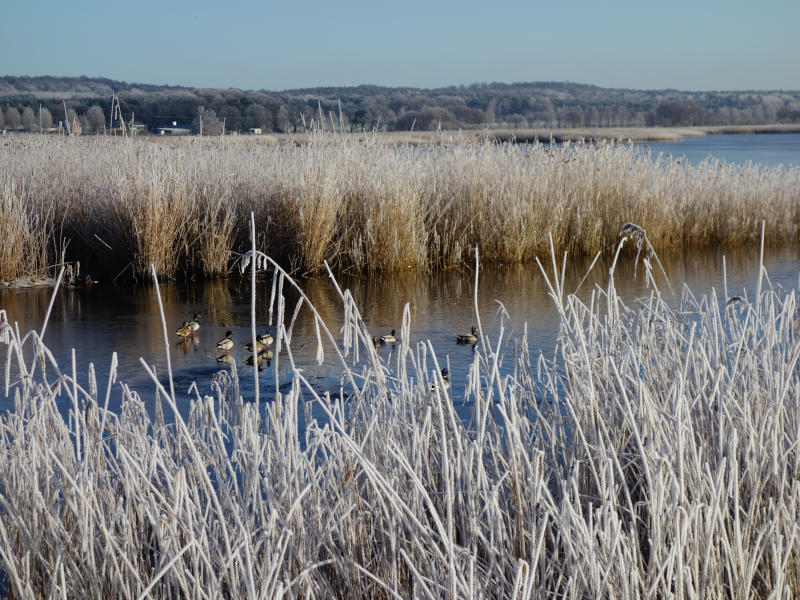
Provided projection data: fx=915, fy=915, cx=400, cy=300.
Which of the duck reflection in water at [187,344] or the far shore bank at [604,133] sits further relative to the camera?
the far shore bank at [604,133]

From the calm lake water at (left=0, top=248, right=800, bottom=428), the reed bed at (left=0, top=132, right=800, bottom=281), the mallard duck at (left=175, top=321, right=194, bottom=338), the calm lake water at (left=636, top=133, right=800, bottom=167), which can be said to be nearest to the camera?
the calm lake water at (left=0, top=248, right=800, bottom=428)

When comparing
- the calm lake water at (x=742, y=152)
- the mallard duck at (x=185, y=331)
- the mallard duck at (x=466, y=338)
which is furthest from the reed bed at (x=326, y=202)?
the mallard duck at (x=466, y=338)

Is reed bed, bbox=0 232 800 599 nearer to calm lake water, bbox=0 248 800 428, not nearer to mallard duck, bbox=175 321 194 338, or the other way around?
calm lake water, bbox=0 248 800 428

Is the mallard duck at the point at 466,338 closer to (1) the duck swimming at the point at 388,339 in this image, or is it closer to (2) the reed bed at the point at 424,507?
(1) the duck swimming at the point at 388,339

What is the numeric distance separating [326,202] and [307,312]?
1.60 m

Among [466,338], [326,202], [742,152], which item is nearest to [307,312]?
[326,202]

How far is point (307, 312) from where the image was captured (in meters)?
7.97

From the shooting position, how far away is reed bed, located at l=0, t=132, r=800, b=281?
9.15m

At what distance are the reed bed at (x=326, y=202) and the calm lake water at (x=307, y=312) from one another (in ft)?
1.36

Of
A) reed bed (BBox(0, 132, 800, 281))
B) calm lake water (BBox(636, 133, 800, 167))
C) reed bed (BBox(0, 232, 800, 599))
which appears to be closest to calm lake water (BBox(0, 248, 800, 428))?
reed bed (BBox(0, 132, 800, 281))

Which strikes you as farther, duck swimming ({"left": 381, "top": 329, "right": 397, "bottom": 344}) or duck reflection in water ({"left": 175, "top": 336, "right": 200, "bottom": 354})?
duck reflection in water ({"left": 175, "top": 336, "right": 200, "bottom": 354})

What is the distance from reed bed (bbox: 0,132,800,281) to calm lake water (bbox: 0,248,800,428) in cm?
→ 42

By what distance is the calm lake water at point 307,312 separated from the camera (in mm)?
5840

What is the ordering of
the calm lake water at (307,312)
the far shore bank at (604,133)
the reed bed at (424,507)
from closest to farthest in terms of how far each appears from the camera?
the reed bed at (424,507) → the calm lake water at (307,312) → the far shore bank at (604,133)
